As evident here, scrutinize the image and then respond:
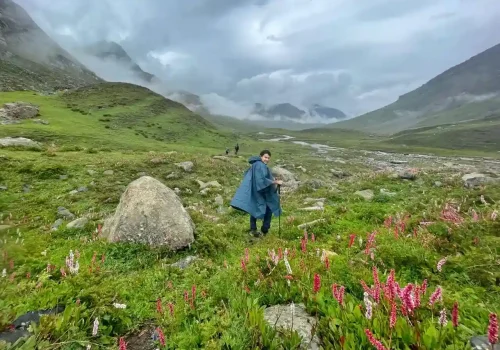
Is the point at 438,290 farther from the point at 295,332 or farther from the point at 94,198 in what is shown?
the point at 94,198

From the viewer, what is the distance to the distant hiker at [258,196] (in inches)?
434

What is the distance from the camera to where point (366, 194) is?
17.5m

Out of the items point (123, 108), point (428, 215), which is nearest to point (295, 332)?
point (428, 215)

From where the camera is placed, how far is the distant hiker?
36.2 ft

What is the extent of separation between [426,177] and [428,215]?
15.5 metres

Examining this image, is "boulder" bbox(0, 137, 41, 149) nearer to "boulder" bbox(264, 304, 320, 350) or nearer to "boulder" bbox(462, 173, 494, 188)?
"boulder" bbox(264, 304, 320, 350)

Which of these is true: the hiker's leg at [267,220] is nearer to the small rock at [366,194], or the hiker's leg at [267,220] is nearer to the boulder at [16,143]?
the small rock at [366,194]

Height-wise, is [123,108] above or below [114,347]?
above

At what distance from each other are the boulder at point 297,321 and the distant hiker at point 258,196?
6.39m

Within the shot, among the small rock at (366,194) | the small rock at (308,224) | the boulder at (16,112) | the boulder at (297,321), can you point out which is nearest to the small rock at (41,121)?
the boulder at (16,112)

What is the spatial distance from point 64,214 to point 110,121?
51670mm

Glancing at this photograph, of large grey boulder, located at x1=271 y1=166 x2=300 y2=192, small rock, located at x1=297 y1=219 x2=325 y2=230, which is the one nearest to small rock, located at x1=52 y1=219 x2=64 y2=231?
small rock, located at x1=297 y1=219 x2=325 y2=230

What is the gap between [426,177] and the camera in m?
22.6

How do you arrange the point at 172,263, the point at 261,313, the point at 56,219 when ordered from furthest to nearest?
the point at 56,219 → the point at 172,263 → the point at 261,313
